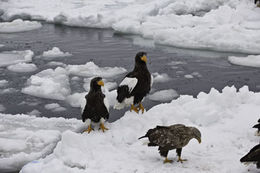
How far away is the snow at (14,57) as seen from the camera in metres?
12.0

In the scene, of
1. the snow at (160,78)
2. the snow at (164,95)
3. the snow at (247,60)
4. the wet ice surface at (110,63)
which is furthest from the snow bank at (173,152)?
the snow at (247,60)

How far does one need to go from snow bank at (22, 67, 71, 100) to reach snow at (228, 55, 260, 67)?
18.1 ft

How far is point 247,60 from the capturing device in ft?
37.7

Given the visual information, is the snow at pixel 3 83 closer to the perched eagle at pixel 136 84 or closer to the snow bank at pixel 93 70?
the snow bank at pixel 93 70

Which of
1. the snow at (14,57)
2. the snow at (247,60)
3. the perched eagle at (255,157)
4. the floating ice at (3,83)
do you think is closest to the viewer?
the perched eagle at (255,157)

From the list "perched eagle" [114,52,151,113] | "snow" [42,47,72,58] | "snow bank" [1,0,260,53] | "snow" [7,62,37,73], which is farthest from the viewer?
"snow bank" [1,0,260,53]

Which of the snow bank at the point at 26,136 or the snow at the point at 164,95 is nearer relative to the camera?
the snow bank at the point at 26,136

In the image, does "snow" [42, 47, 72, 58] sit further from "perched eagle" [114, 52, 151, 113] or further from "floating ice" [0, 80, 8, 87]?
"perched eagle" [114, 52, 151, 113]

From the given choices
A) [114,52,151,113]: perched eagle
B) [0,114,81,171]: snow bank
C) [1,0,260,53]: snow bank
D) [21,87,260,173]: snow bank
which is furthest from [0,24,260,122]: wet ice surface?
[21,87,260,173]: snow bank

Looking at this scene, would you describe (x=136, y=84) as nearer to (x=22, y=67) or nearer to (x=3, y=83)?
(x=3, y=83)

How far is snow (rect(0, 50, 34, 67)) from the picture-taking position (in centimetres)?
1196

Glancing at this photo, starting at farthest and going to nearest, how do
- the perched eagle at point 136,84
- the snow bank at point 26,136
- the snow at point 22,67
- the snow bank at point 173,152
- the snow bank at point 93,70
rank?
the snow at point 22,67 < the snow bank at point 93,70 < the perched eagle at point 136,84 < the snow bank at point 26,136 < the snow bank at point 173,152

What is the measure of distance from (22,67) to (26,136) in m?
5.12

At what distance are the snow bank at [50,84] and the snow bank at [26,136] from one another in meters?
1.56
